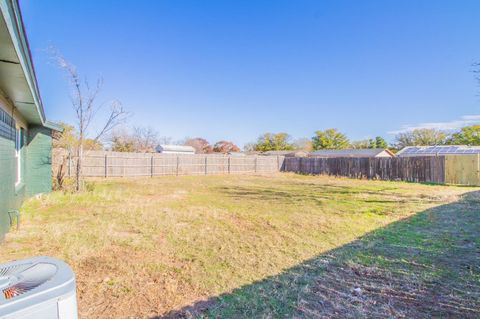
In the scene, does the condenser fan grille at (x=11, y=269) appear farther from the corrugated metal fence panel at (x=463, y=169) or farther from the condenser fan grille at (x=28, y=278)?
the corrugated metal fence panel at (x=463, y=169)

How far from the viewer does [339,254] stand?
12.5ft

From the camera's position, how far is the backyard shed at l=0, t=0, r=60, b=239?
2039 mm

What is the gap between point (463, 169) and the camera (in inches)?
539

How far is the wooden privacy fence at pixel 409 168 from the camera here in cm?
1361

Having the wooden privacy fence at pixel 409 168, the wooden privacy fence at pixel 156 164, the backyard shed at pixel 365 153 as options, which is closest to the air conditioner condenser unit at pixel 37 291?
the wooden privacy fence at pixel 156 164

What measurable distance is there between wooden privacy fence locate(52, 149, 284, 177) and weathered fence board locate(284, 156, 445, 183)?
13.4 feet

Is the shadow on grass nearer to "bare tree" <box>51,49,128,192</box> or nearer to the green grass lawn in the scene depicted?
the green grass lawn

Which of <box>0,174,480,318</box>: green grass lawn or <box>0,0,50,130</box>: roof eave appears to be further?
<box>0,174,480,318</box>: green grass lawn

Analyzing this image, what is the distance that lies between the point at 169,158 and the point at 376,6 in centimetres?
1414

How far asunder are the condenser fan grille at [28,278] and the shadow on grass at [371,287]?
1.53 meters

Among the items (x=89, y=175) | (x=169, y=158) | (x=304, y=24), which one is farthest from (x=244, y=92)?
(x=89, y=175)

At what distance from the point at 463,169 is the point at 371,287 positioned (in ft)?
49.1

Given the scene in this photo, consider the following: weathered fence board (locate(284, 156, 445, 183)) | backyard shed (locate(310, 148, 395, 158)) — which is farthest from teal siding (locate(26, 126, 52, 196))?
backyard shed (locate(310, 148, 395, 158))

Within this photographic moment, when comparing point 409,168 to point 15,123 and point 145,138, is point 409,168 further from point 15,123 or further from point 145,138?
point 145,138
